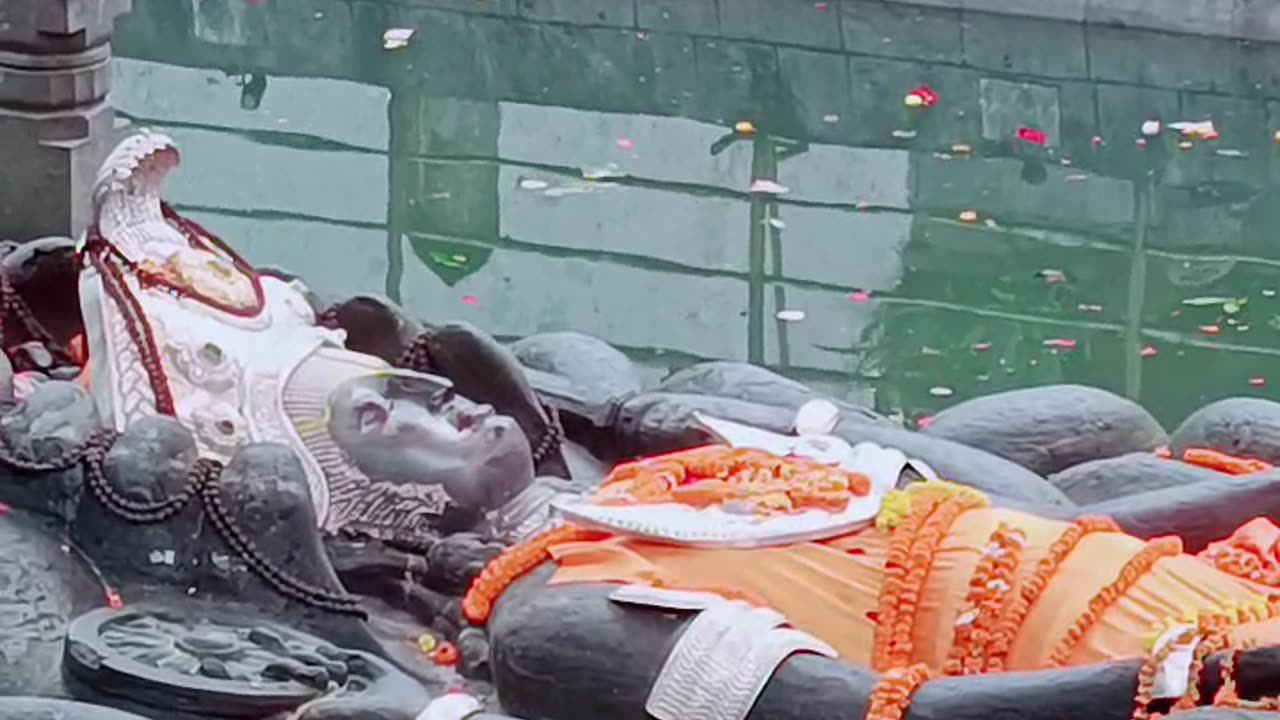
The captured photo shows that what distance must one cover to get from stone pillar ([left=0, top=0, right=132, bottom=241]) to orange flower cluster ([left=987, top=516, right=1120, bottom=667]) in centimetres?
258

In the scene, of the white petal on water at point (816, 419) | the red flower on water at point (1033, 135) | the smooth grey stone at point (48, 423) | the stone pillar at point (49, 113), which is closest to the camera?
the smooth grey stone at point (48, 423)

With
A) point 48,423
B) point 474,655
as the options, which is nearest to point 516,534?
point 474,655

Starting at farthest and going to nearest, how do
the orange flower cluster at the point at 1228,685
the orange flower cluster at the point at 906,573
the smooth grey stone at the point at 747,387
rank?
the smooth grey stone at the point at 747,387 → the orange flower cluster at the point at 906,573 → the orange flower cluster at the point at 1228,685

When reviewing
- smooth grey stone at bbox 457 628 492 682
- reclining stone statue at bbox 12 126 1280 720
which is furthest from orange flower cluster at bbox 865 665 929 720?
smooth grey stone at bbox 457 628 492 682

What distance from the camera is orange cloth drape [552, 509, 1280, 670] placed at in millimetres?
2369

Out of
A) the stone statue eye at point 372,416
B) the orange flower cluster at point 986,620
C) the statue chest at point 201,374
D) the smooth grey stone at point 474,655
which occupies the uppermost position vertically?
the statue chest at point 201,374

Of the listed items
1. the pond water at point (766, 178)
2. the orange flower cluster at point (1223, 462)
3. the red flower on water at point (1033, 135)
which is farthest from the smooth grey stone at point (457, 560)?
the red flower on water at point (1033, 135)

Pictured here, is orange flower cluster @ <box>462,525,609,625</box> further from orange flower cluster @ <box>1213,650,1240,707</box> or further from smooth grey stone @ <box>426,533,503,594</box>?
orange flower cluster @ <box>1213,650,1240,707</box>

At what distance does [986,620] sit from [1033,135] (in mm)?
5443

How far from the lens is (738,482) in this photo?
8.82ft

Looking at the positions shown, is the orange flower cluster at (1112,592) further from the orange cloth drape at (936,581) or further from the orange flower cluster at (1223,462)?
the orange flower cluster at (1223,462)

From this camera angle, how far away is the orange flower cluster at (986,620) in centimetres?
238

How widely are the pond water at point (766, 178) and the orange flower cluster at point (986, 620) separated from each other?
277 centimetres

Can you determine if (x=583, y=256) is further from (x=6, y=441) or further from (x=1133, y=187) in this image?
(x=6, y=441)
